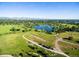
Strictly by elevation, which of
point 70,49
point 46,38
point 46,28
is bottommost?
point 70,49

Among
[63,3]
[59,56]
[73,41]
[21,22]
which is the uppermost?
[63,3]

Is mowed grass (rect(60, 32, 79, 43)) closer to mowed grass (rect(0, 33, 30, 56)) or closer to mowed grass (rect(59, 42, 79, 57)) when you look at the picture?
mowed grass (rect(59, 42, 79, 57))

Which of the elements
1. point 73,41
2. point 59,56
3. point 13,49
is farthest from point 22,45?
point 73,41

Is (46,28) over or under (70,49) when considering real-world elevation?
over

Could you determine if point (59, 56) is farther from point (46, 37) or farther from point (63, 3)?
point (63, 3)

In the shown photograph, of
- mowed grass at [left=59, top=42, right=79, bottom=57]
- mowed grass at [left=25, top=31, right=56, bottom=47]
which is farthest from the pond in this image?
mowed grass at [left=59, top=42, right=79, bottom=57]

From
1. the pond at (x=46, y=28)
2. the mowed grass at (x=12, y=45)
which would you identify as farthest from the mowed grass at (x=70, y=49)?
the mowed grass at (x=12, y=45)

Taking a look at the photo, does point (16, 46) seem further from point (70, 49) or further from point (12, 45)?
point (70, 49)

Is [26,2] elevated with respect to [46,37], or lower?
elevated

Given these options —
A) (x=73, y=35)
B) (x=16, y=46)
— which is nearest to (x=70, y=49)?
(x=73, y=35)

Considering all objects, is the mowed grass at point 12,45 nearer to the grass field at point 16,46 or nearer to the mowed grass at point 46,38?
the grass field at point 16,46

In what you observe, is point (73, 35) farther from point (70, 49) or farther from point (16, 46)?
point (16, 46)
